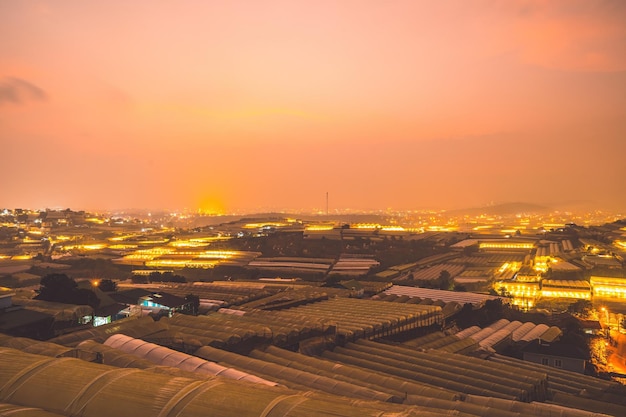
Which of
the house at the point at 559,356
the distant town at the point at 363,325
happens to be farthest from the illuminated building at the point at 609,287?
the house at the point at 559,356

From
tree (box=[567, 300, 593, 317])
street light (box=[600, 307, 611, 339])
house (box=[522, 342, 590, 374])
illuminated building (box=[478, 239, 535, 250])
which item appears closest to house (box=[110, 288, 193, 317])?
house (box=[522, 342, 590, 374])

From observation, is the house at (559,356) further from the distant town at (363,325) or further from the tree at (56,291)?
the tree at (56,291)

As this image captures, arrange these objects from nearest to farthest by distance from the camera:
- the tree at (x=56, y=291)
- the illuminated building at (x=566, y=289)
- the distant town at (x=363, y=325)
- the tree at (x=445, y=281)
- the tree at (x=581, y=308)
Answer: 1. the distant town at (x=363, y=325)
2. the tree at (x=56, y=291)
3. the tree at (x=581, y=308)
4. the illuminated building at (x=566, y=289)
5. the tree at (x=445, y=281)

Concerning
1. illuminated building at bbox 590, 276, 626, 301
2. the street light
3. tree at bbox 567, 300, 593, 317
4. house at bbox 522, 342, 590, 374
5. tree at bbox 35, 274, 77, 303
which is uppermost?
tree at bbox 35, 274, 77, 303

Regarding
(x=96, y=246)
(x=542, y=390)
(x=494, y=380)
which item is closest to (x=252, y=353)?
(x=494, y=380)

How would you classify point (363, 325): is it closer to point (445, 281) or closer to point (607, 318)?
point (607, 318)

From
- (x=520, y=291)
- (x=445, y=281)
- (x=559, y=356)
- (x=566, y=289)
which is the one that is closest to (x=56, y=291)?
(x=559, y=356)

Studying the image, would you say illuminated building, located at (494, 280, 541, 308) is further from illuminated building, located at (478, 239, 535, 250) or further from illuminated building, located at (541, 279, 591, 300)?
illuminated building, located at (478, 239, 535, 250)

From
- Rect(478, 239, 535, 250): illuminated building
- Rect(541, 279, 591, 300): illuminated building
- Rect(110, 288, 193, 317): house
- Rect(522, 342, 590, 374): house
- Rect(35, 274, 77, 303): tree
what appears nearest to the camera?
Rect(522, 342, 590, 374): house
